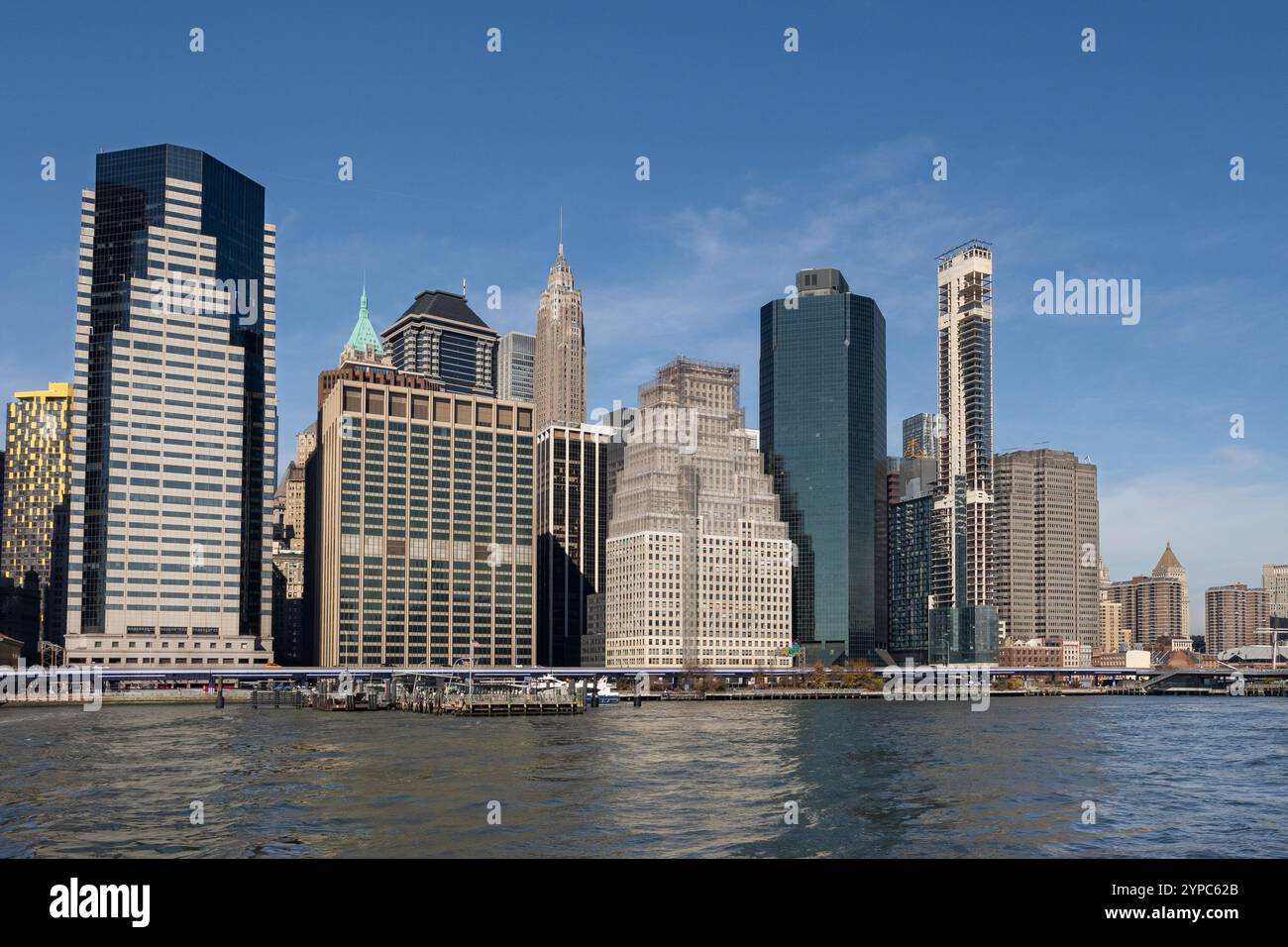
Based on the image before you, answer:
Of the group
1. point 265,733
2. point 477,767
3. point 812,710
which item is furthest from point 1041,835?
point 812,710

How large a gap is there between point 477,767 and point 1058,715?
128 meters

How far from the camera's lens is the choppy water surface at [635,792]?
1906 inches

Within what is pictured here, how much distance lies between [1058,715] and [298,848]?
15939 centimetres

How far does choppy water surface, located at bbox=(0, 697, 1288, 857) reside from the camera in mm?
48406

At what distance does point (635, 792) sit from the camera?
216 feet

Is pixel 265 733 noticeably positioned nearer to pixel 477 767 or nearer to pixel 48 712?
pixel 477 767
